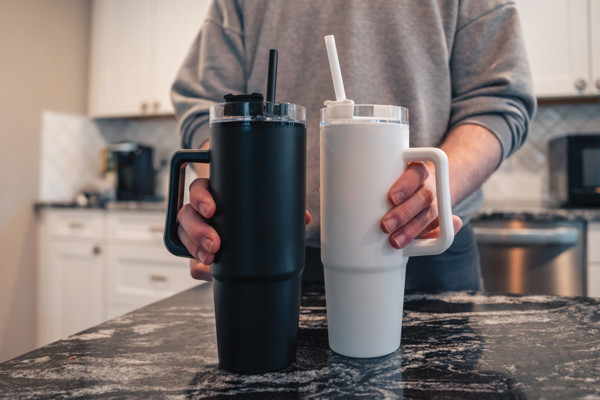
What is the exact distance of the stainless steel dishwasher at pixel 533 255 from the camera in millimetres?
1585

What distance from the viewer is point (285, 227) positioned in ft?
1.13

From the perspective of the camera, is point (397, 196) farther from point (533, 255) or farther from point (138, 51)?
point (138, 51)

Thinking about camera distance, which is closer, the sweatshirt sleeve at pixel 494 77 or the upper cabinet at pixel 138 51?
the sweatshirt sleeve at pixel 494 77

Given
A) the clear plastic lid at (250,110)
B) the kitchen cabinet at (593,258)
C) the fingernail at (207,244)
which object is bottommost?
the kitchen cabinet at (593,258)

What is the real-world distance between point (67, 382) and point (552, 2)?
222cm

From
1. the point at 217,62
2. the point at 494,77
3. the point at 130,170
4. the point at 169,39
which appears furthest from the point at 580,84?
the point at 130,170

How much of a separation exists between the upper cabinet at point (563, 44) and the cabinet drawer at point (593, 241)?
0.66 m

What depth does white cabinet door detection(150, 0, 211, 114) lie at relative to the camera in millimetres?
2320

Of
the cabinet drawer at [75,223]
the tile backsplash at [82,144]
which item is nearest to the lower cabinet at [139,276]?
the cabinet drawer at [75,223]

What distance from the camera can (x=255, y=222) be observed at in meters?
0.34

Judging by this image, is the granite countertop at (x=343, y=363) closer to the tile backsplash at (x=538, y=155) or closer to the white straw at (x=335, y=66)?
the white straw at (x=335, y=66)

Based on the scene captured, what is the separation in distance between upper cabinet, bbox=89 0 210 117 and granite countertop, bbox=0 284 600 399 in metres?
2.11

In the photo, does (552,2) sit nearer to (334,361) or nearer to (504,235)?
(504,235)

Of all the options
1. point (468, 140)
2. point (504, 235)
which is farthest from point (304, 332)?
point (504, 235)
